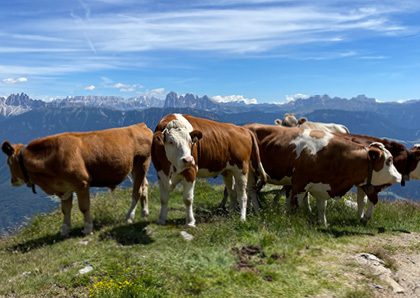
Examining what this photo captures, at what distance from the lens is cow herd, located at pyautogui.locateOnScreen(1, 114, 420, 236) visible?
8.95m

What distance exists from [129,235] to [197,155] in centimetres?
274

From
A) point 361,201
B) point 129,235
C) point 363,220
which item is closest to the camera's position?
point 129,235

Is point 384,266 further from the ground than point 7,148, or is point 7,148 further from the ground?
point 7,148

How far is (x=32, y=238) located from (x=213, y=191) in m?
7.16

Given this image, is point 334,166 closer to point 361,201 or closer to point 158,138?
point 361,201

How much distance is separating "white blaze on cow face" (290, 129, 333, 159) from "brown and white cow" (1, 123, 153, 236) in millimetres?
4770

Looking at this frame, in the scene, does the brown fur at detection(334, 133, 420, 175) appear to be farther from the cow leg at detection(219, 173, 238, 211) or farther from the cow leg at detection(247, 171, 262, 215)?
the cow leg at detection(219, 173, 238, 211)

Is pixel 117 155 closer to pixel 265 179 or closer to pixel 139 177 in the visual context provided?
pixel 139 177

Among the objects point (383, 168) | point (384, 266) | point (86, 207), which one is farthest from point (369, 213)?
point (86, 207)

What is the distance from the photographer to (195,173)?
9.35 m

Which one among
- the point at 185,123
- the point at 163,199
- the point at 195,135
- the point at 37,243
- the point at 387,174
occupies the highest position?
the point at 185,123

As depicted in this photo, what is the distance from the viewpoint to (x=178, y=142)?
851cm

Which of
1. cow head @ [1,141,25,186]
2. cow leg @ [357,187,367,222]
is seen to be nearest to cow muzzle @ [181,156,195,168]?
cow head @ [1,141,25,186]

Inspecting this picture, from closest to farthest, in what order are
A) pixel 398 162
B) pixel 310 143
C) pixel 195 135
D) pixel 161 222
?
pixel 195 135, pixel 161 222, pixel 310 143, pixel 398 162
